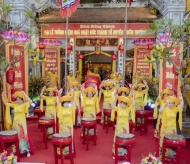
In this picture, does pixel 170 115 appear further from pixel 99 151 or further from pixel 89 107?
pixel 89 107

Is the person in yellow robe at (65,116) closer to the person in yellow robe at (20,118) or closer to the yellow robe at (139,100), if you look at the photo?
the person in yellow robe at (20,118)

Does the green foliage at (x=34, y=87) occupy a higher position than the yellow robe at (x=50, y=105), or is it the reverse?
the green foliage at (x=34, y=87)

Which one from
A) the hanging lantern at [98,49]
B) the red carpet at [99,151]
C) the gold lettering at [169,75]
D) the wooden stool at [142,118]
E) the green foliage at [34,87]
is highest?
the hanging lantern at [98,49]

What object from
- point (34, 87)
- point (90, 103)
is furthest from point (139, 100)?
point (34, 87)

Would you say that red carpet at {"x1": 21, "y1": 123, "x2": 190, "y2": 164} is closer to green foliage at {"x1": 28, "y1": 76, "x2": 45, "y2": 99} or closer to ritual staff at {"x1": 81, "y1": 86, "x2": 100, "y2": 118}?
ritual staff at {"x1": 81, "y1": 86, "x2": 100, "y2": 118}

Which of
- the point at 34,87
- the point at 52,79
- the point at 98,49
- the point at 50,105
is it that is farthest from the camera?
the point at 98,49

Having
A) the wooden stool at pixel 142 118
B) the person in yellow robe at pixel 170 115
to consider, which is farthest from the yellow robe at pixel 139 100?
the person in yellow robe at pixel 170 115

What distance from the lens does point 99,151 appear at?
6031mm

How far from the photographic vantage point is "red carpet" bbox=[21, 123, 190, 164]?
217 inches

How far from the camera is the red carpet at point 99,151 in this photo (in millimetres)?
5512

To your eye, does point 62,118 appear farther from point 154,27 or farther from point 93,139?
point 154,27

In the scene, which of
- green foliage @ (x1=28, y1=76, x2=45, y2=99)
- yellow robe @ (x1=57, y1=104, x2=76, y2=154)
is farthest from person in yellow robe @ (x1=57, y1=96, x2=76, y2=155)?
green foliage @ (x1=28, y1=76, x2=45, y2=99)

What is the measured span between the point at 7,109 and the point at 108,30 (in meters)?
6.04

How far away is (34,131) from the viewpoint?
7637 millimetres
